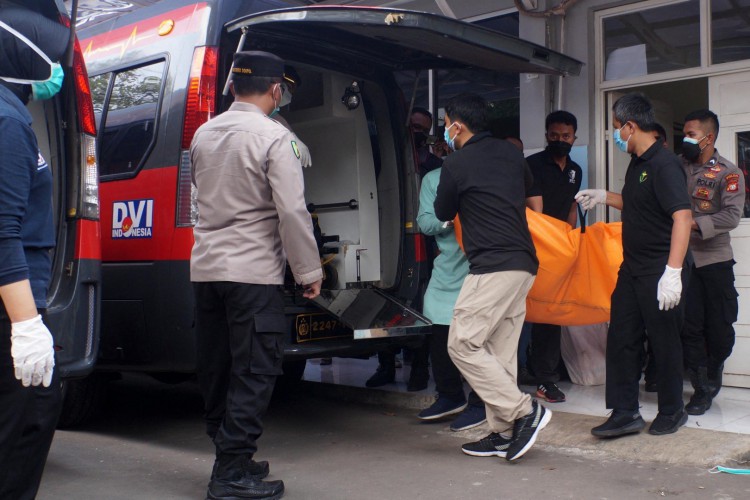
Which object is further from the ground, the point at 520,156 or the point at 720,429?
the point at 520,156

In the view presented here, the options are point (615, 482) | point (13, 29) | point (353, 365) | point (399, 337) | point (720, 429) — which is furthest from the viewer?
point (353, 365)

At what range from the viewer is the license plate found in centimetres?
489

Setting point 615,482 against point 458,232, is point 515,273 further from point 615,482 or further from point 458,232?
point 615,482

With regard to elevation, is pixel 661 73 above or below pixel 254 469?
above

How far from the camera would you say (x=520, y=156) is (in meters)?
4.79

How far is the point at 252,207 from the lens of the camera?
3.93m

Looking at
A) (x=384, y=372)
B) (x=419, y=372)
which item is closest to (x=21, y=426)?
(x=419, y=372)

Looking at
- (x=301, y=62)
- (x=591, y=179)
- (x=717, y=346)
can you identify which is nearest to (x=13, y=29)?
(x=301, y=62)

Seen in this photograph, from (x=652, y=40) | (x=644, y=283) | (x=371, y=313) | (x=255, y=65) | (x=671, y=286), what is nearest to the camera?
(x=255, y=65)

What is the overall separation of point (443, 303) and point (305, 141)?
1510 mm

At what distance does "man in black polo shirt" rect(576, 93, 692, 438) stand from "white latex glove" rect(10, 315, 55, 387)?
3.14 m

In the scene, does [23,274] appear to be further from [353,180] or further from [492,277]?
[353,180]

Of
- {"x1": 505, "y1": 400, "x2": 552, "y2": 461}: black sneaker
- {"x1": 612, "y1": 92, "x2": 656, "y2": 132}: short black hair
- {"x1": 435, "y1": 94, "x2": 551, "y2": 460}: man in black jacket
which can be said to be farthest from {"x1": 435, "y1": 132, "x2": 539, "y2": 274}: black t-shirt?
{"x1": 505, "y1": 400, "x2": 552, "y2": 461}: black sneaker

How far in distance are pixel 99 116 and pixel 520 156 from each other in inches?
104
